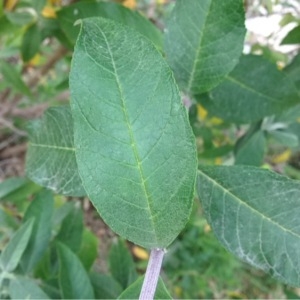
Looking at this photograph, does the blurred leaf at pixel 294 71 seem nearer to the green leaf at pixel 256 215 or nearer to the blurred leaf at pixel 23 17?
the green leaf at pixel 256 215

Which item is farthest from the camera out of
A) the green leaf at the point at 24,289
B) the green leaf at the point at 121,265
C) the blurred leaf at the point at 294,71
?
the green leaf at the point at 121,265

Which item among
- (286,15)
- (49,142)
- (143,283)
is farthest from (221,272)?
(143,283)

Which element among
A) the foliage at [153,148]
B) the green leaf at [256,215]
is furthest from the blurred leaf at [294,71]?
→ the green leaf at [256,215]

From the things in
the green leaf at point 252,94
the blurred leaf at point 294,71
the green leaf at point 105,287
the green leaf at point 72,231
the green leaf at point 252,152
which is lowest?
the green leaf at point 105,287

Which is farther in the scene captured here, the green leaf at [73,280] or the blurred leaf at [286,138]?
the blurred leaf at [286,138]

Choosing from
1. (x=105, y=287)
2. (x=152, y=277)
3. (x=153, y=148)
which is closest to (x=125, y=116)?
(x=153, y=148)

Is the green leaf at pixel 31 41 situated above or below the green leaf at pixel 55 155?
below

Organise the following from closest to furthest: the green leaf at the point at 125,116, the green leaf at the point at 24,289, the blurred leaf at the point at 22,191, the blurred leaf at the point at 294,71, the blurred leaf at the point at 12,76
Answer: the green leaf at the point at 125,116 → the green leaf at the point at 24,289 → the blurred leaf at the point at 294,71 → the blurred leaf at the point at 22,191 → the blurred leaf at the point at 12,76

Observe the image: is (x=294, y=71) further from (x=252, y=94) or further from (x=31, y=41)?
(x=31, y=41)
